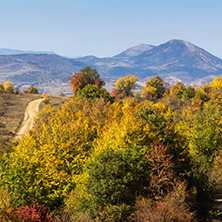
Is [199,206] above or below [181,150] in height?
below

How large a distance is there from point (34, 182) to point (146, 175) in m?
11.2

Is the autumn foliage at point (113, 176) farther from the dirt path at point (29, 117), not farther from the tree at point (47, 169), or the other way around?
the dirt path at point (29, 117)

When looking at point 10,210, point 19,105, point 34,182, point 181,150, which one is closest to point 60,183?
point 34,182

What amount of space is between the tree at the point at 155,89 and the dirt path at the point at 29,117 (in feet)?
133

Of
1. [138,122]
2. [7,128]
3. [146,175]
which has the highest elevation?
[138,122]

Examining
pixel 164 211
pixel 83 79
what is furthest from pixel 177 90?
pixel 164 211

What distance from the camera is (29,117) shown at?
286 feet

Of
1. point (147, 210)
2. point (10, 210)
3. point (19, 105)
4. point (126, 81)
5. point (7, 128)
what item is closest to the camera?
point (10, 210)

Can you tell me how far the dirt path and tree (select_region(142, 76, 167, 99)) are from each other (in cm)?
4063

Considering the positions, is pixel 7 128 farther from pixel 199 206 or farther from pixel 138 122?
pixel 199 206

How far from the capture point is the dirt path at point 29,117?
71.5 meters

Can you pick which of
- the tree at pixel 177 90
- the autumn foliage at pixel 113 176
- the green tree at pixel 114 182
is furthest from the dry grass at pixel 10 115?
the tree at pixel 177 90

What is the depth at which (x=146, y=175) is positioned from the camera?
2611 centimetres

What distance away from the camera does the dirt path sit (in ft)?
235
